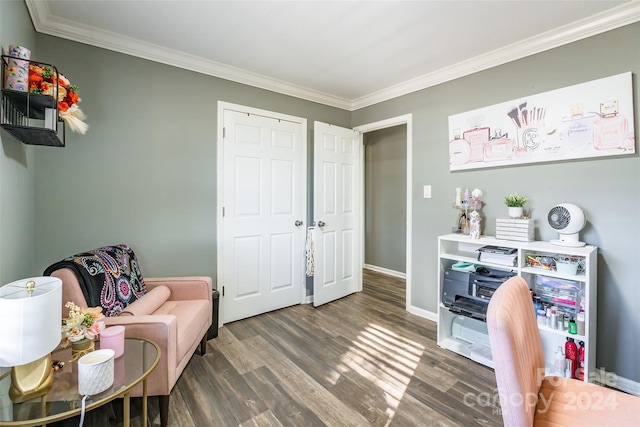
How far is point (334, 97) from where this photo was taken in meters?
3.56

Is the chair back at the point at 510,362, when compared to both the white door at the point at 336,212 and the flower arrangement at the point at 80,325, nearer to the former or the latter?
the flower arrangement at the point at 80,325

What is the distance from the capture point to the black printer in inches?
85.5

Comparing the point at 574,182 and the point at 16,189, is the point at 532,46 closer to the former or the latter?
the point at 574,182

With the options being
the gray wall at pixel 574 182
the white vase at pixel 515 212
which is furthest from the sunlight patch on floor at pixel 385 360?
the white vase at pixel 515 212

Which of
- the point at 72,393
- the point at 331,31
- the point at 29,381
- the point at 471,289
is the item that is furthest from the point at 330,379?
the point at 331,31

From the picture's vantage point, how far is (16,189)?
1615 mm

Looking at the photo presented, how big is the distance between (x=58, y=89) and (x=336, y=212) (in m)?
2.60

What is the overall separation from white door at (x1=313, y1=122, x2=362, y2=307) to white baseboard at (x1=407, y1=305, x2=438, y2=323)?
84cm

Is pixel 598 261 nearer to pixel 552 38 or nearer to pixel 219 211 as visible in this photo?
pixel 552 38

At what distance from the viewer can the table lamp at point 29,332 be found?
92 cm

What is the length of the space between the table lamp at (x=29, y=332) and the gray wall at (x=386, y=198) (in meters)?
4.16

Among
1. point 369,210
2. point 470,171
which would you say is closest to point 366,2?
point 470,171

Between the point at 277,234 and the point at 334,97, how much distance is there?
1.85 metres

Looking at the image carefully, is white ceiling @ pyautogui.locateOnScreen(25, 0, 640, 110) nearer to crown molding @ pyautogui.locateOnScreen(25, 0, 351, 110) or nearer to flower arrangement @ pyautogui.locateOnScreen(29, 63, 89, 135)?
crown molding @ pyautogui.locateOnScreen(25, 0, 351, 110)
